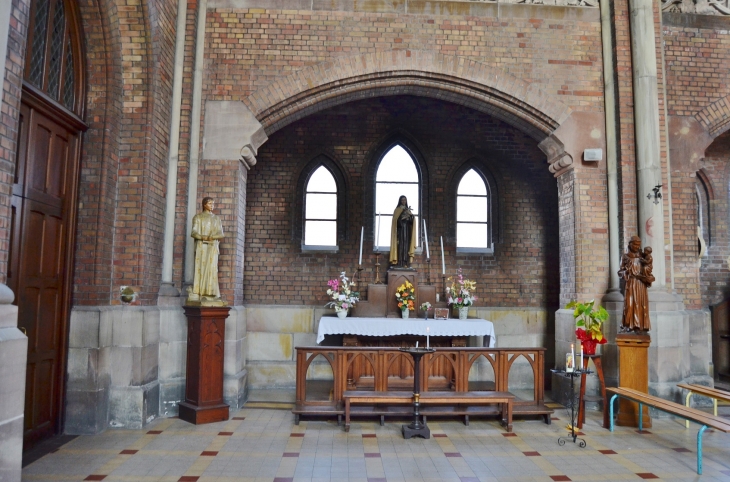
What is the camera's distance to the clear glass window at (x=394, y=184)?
436 inches

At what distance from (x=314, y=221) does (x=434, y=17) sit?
170 inches

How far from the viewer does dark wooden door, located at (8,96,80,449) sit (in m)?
5.75

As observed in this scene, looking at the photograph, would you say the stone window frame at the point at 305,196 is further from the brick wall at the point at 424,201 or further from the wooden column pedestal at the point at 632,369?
the wooden column pedestal at the point at 632,369

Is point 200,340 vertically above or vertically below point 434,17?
below

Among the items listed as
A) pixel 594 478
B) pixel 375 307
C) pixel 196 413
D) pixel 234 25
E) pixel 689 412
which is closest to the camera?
pixel 594 478

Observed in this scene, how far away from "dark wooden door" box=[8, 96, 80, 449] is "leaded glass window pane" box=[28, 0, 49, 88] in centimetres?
30

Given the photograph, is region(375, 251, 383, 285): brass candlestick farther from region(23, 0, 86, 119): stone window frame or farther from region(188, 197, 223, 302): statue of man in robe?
region(23, 0, 86, 119): stone window frame

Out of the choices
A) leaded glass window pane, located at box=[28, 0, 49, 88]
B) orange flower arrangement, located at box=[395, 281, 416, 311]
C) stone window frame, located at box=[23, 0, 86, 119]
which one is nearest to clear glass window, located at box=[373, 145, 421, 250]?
orange flower arrangement, located at box=[395, 281, 416, 311]

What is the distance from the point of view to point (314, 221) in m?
11.0

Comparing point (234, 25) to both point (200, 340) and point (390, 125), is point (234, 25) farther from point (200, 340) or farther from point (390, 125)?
point (200, 340)

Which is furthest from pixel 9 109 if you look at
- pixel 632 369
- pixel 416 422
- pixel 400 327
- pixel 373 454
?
pixel 632 369

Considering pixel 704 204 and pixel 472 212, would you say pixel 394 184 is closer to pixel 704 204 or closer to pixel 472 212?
pixel 472 212

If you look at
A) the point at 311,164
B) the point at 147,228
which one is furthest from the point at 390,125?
the point at 147,228

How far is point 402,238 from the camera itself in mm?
9906
